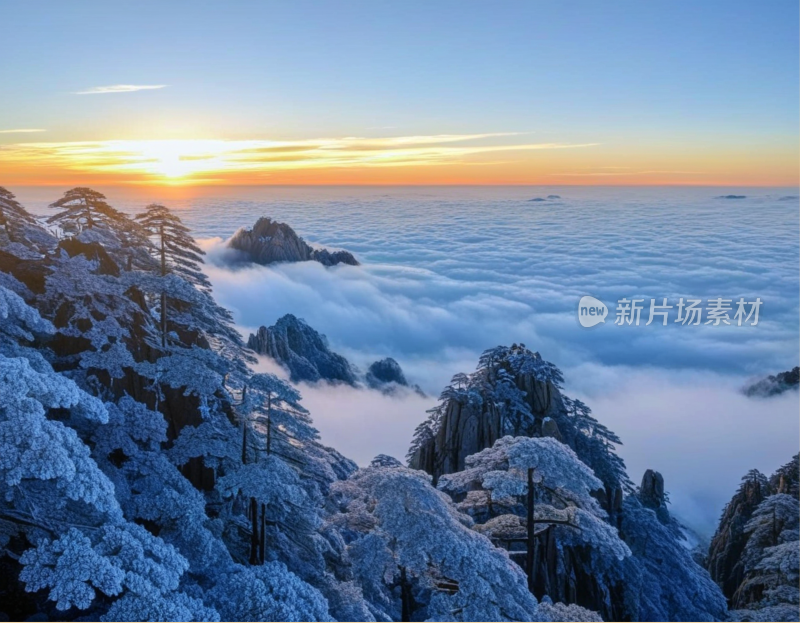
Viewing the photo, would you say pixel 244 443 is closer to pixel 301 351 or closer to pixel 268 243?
pixel 301 351

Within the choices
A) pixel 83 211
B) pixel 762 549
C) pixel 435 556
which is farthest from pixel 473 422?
pixel 83 211

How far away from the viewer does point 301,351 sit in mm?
44562

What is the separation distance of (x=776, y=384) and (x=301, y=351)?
3654 centimetres

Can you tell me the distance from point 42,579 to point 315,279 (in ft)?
151

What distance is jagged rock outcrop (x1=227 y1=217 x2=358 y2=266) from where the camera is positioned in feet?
148

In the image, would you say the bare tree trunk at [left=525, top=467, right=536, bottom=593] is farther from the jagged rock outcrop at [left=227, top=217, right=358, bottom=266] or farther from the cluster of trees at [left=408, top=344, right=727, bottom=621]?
the jagged rock outcrop at [left=227, top=217, right=358, bottom=266]

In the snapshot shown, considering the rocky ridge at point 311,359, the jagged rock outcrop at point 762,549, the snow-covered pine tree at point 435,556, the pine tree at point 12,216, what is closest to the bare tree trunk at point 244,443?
the snow-covered pine tree at point 435,556

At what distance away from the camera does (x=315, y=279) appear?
170ft

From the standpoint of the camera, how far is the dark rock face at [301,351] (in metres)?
38.5

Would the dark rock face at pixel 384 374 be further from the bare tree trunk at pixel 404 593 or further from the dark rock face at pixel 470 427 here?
the bare tree trunk at pixel 404 593

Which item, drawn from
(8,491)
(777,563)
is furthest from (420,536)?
(777,563)

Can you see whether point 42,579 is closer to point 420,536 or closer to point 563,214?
point 420,536

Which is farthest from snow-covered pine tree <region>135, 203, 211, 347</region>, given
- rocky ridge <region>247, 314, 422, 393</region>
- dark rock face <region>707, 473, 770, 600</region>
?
rocky ridge <region>247, 314, 422, 393</region>

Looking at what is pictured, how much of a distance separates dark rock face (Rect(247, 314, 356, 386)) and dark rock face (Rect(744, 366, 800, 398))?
32.5 m
